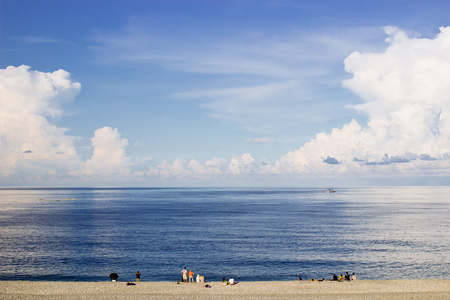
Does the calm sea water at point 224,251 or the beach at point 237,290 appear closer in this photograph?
the beach at point 237,290

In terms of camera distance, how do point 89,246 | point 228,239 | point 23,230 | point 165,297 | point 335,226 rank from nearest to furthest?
point 165,297 → point 89,246 → point 228,239 → point 23,230 → point 335,226

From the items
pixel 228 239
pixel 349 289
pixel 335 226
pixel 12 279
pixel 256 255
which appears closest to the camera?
pixel 349 289

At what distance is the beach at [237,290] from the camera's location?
44.4m

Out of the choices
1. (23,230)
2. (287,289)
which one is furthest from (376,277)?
(23,230)

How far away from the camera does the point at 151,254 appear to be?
72625mm

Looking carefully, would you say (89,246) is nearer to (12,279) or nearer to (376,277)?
(12,279)

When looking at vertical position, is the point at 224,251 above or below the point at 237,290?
below

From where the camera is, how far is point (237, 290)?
47875 mm

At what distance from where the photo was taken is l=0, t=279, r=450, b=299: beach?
Result: 4444 centimetres

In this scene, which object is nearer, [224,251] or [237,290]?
[237,290]

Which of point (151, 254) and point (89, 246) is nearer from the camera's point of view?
point (151, 254)

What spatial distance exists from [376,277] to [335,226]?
2266 inches

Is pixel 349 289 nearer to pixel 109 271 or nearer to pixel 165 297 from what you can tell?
pixel 165 297

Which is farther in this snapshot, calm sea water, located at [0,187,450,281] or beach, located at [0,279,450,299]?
calm sea water, located at [0,187,450,281]
